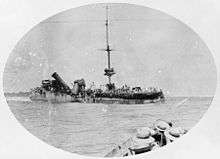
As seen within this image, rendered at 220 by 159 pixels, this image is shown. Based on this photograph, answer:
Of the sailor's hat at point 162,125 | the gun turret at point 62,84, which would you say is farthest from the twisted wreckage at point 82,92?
the sailor's hat at point 162,125

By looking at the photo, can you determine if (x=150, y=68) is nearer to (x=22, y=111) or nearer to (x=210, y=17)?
(x=210, y=17)

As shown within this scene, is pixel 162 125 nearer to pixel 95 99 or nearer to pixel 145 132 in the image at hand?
pixel 145 132

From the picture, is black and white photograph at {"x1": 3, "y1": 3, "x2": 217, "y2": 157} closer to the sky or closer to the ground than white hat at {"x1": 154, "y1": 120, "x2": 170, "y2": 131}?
closer to the sky

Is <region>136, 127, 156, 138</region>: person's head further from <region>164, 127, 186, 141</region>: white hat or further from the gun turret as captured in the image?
the gun turret

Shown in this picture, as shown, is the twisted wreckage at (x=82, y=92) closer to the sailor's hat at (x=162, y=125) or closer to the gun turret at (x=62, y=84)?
the gun turret at (x=62, y=84)

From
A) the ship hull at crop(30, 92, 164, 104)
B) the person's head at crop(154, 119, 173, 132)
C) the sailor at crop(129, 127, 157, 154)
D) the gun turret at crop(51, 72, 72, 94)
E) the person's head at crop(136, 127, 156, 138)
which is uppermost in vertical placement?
the gun turret at crop(51, 72, 72, 94)

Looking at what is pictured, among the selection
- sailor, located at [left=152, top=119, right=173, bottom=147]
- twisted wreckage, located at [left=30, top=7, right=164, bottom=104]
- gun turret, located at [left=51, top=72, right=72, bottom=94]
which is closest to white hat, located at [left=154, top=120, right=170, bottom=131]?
sailor, located at [left=152, top=119, right=173, bottom=147]
